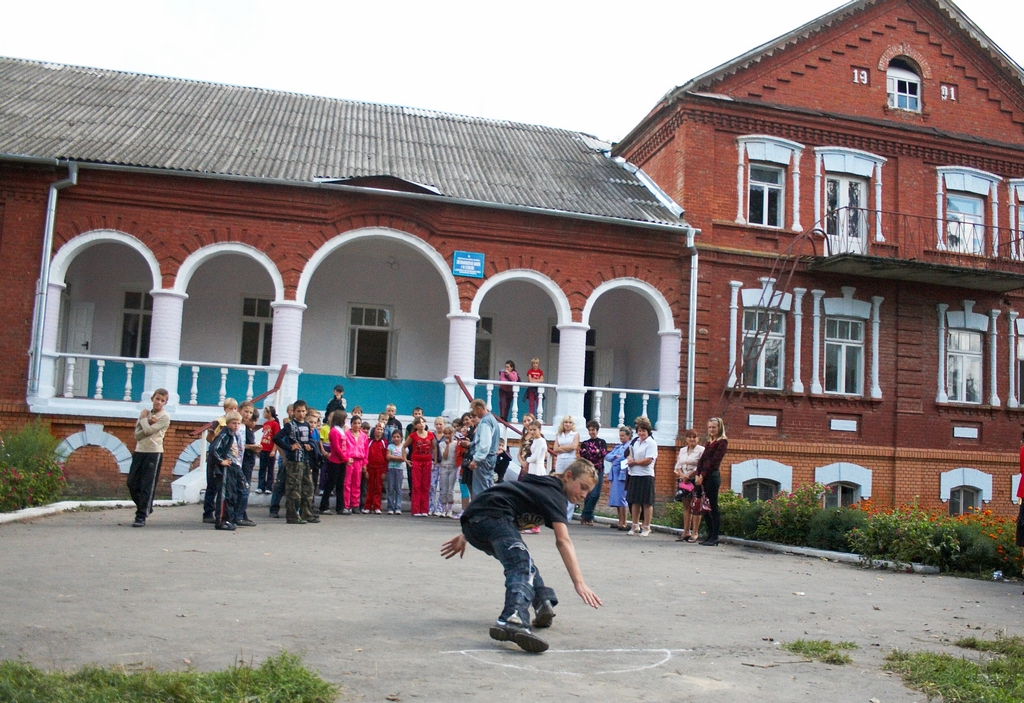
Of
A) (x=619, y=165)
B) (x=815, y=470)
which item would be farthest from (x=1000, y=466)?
(x=619, y=165)

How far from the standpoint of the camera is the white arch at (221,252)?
19.0 m

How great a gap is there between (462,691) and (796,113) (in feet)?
63.4

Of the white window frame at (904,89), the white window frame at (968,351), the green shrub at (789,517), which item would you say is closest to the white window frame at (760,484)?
the white window frame at (968,351)

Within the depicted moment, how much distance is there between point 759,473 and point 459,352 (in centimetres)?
678

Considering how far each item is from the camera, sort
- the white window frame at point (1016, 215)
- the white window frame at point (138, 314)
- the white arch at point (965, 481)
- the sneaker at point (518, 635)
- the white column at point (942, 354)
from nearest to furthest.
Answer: the sneaker at point (518, 635)
the white window frame at point (138, 314)
the white arch at point (965, 481)
the white column at point (942, 354)
the white window frame at point (1016, 215)

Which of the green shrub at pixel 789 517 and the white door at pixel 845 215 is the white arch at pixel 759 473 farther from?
the green shrub at pixel 789 517

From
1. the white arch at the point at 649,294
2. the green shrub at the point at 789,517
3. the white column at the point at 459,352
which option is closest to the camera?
the green shrub at the point at 789,517

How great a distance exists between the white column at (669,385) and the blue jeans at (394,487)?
6748 mm

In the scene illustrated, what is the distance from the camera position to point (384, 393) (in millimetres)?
22266

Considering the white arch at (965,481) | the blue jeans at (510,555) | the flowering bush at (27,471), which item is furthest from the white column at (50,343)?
the white arch at (965,481)

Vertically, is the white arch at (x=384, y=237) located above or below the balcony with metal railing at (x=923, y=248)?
below

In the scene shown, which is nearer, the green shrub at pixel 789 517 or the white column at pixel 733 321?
the green shrub at pixel 789 517

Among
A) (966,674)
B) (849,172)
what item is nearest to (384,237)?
(849,172)

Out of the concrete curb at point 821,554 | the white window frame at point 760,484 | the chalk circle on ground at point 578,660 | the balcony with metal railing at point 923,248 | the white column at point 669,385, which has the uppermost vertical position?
the balcony with metal railing at point 923,248
